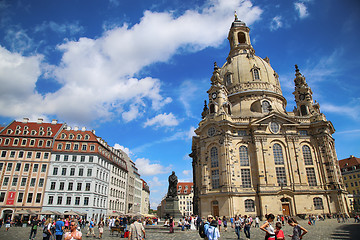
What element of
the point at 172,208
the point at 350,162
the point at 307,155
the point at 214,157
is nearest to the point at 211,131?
the point at 214,157

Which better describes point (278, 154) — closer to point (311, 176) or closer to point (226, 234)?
point (311, 176)

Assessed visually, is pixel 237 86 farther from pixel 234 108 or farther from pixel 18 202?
pixel 18 202

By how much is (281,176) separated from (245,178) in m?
6.38

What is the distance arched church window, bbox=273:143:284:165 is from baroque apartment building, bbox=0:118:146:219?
111ft

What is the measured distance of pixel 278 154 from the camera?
4378 cm

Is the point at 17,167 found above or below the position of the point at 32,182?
above

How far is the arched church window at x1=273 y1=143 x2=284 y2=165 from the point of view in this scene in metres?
43.3

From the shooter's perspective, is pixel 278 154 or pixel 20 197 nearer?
pixel 20 197

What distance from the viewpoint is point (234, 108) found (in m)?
52.5

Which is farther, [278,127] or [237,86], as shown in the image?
[237,86]

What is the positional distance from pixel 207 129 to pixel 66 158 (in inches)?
1097

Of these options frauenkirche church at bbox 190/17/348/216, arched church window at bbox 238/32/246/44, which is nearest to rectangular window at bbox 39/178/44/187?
frauenkirche church at bbox 190/17/348/216

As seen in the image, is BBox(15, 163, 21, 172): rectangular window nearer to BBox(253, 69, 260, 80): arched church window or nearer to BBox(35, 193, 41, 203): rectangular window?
BBox(35, 193, 41, 203): rectangular window

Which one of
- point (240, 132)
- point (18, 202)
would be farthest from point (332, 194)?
point (18, 202)
